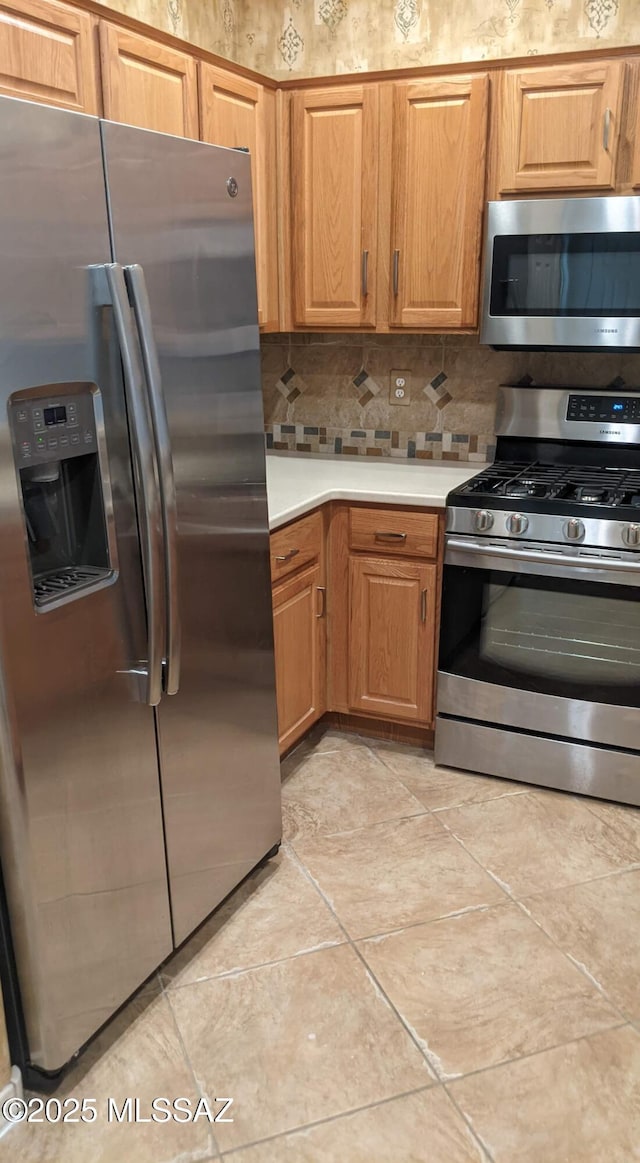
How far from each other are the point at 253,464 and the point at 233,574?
26 cm

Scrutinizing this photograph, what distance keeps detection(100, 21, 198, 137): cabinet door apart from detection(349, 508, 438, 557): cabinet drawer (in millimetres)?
1216

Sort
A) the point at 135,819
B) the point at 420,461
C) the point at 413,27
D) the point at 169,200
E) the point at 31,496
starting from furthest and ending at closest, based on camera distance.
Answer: the point at 420,461, the point at 413,27, the point at 135,819, the point at 169,200, the point at 31,496

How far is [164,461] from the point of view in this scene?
1.69 meters

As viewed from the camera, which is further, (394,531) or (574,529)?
(394,531)

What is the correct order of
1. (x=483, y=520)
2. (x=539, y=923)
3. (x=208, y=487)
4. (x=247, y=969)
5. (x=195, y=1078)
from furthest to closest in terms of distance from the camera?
(x=483, y=520), (x=539, y=923), (x=247, y=969), (x=208, y=487), (x=195, y=1078)

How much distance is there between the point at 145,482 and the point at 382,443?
1.85 m

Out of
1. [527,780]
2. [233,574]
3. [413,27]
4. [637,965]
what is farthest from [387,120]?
[637,965]

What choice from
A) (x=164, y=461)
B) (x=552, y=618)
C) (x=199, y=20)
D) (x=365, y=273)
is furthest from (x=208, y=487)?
(x=199, y=20)

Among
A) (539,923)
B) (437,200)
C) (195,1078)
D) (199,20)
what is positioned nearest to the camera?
(195,1078)

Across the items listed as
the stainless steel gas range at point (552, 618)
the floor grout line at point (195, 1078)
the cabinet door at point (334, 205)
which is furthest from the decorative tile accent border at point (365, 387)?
the floor grout line at point (195, 1078)

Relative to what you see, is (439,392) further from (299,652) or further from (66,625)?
(66,625)

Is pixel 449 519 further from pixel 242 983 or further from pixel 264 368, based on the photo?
pixel 242 983

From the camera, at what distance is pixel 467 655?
2.86 meters

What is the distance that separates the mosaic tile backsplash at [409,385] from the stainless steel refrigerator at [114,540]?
1334mm
